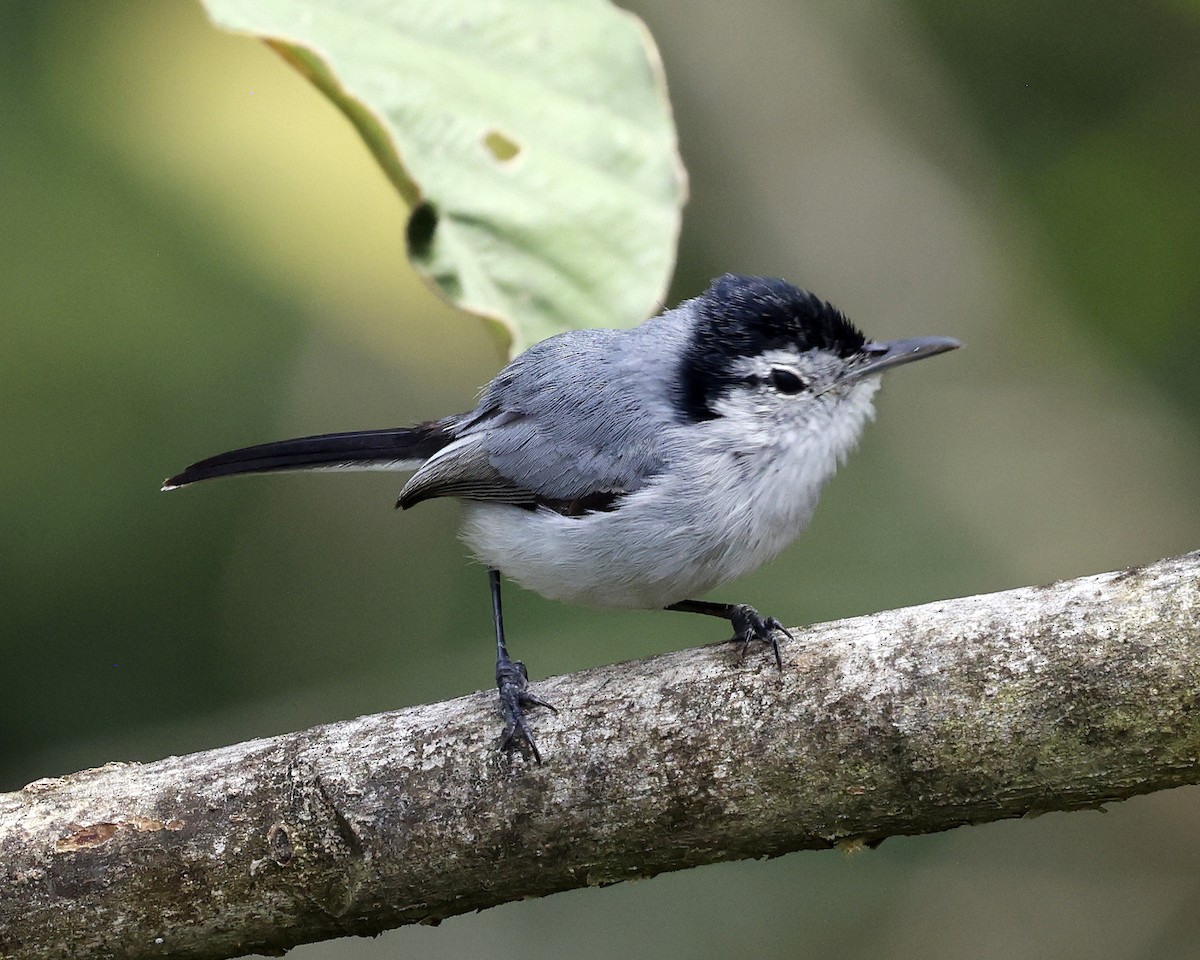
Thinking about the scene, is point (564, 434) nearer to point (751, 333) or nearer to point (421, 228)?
point (751, 333)

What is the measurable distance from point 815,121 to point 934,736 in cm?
355

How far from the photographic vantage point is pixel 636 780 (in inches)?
100

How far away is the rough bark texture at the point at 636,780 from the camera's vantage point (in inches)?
94.0

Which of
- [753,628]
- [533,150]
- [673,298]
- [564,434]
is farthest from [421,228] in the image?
[673,298]

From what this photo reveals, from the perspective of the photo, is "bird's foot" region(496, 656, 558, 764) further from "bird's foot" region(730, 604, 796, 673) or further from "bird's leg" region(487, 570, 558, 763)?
"bird's foot" region(730, 604, 796, 673)

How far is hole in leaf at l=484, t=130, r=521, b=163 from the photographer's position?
288cm

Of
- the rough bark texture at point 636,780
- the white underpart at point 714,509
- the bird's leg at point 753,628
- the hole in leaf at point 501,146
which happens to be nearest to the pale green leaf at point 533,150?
the hole in leaf at point 501,146

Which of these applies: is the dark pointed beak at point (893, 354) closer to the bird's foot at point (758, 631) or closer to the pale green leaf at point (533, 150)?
the pale green leaf at point (533, 150)

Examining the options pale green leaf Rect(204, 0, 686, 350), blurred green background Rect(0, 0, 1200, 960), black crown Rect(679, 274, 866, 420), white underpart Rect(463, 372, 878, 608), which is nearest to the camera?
pale green leaf Rect(204, 0, 686, 350)

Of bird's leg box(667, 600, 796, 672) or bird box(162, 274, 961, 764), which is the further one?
bird box(162, 274, 961, 764)

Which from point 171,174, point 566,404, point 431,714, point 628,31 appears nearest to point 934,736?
point 431,714

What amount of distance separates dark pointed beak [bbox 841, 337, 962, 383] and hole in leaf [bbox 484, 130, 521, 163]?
94cm

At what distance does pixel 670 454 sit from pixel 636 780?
849 mm

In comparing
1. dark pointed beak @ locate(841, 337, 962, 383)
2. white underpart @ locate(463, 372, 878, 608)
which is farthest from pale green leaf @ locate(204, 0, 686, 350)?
dark pointed beak @ locate(841, 337, 962, 383)
